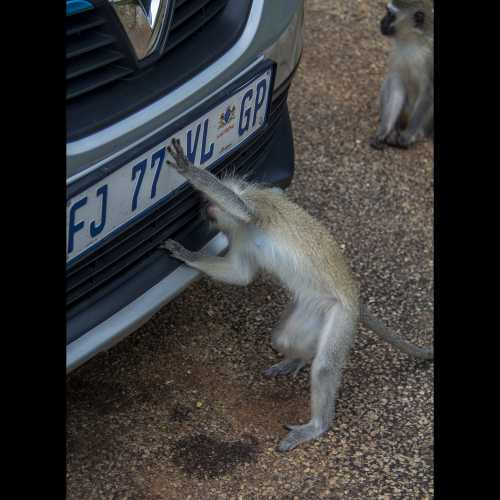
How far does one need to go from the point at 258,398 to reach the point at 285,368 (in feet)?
0.62

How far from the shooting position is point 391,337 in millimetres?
3619

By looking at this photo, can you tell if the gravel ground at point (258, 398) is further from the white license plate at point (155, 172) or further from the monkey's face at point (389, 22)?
the monkey's face at point (389, 22)

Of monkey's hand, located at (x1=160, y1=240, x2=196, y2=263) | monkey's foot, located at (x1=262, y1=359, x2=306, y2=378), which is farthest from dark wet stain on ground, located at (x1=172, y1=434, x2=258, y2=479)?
monkey's hand, located at (x1=160, y1=240, x2=196, y2=263)

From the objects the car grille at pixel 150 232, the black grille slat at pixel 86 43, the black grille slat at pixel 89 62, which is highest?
the black grille slat at pixel 86 43

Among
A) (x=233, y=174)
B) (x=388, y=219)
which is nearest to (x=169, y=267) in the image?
(x=233, y=174)

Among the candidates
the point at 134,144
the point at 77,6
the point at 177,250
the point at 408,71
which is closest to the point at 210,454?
the point at 177,250

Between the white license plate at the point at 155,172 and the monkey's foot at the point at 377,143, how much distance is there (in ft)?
6.58

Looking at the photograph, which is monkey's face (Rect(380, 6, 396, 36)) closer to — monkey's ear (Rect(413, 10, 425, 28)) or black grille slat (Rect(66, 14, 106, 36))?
monkey's ear (Rect(413, 10, 425, 28))

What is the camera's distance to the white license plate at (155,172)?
8.84 ft

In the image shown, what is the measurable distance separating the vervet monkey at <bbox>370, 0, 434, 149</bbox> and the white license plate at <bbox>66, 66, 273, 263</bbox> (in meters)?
2.21

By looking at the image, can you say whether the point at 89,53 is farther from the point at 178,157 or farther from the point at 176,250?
the point at 176,250

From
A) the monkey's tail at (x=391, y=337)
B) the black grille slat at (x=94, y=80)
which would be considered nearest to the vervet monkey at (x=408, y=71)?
the monkey's tail at (x=391, y=337)

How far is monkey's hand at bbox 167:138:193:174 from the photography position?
2965mm
